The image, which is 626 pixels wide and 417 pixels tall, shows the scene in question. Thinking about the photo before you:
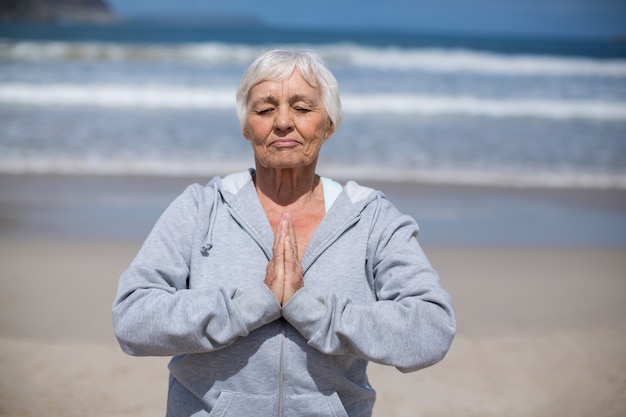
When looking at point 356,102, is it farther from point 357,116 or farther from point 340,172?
point 340,172

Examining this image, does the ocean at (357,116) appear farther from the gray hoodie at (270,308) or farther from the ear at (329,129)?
the gray hoodie at (270,308)

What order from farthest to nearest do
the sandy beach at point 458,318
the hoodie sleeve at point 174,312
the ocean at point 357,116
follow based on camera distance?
the ocean at point 357,116 < the sandy beach at point 458,318 < the hoodie sleeve at point 174,312

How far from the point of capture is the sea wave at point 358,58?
69.1 ft

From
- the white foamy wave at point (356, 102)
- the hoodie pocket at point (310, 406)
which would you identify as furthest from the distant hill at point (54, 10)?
the hoodie pocket at point (310, 406)

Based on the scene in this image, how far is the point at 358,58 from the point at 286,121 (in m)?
21.4

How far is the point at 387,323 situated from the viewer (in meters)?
1.96

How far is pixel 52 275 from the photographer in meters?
5.34

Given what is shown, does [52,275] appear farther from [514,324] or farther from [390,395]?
[514,324]

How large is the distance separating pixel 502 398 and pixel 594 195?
514cm

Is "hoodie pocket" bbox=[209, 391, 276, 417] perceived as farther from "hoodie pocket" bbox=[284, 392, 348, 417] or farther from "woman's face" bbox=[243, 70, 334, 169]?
"woman's face" bbox=[243, 70, 334, 169]

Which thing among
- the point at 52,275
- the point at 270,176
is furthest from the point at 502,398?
the point at 52,275

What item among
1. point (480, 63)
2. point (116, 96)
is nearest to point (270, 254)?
point (116, 96)

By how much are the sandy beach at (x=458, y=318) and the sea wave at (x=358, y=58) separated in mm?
14799

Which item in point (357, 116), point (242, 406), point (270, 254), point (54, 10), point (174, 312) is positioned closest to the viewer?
point (174, 312)
